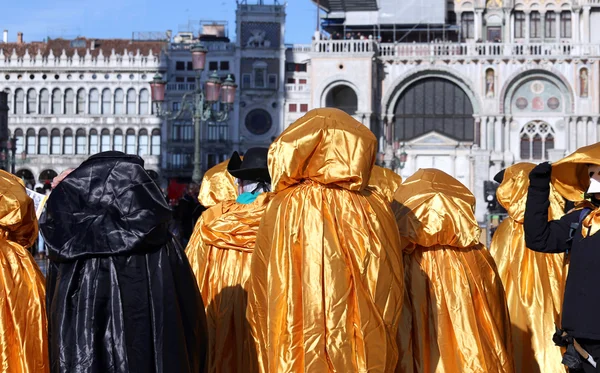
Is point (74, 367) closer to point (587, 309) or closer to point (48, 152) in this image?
point (587, 309)

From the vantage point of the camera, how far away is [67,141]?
47094mm

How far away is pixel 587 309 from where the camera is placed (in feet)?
15.8

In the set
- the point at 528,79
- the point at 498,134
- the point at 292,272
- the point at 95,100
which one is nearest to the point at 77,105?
the point at 95,100

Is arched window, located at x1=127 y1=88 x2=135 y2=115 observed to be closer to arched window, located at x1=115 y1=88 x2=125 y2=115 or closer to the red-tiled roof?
arched window, located at x1=115 y1=88 x2=125 y2=115

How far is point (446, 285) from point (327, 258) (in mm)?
1772

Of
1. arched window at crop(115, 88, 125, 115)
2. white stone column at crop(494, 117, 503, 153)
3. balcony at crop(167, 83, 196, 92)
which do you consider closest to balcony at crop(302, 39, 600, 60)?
white stone column at crop(494, 117, 503, 153)

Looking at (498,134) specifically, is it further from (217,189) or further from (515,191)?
(217,189)

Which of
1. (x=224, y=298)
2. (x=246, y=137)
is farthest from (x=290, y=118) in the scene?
(x=224, y=298)

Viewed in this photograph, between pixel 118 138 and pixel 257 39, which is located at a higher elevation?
pixel 257 39

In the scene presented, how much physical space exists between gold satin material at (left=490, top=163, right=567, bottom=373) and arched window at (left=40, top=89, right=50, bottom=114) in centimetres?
4117

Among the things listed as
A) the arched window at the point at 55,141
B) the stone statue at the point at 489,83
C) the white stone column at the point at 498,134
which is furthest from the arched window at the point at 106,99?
the white stone column at the point at 498,134

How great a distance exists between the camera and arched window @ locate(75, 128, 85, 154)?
4691 centimetres

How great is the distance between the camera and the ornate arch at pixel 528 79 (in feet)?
138

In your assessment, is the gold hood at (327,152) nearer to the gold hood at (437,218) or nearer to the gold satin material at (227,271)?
the gold satin material at (227,271)
